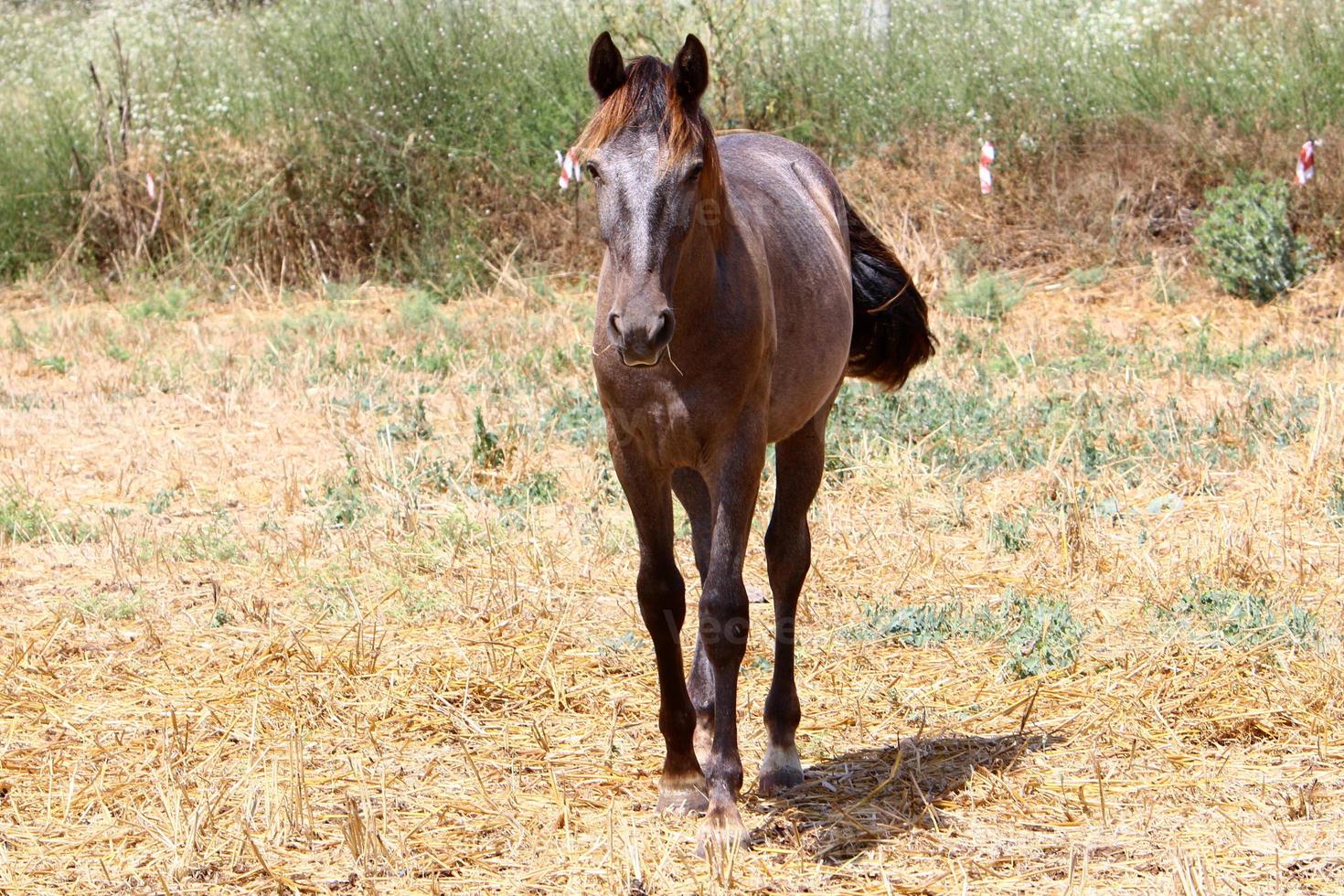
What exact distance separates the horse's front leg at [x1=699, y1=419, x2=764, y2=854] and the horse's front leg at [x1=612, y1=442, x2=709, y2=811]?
0.42ft

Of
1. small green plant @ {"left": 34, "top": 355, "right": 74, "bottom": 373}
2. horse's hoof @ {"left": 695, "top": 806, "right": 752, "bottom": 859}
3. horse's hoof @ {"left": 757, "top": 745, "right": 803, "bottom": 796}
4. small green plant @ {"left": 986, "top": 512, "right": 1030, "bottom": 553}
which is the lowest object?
small green plant @ {"left": 34, "top": 355, "right": 74, "bottom": 373}

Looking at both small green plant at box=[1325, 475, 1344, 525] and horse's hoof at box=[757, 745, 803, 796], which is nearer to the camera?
horse's hoof at box=[757, 745, 803, 796]

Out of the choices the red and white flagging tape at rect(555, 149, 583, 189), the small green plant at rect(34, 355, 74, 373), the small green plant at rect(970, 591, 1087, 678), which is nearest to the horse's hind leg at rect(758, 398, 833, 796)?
the small green plant at rect(970, 591, 1087, 678)

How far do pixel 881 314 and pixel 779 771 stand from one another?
181 cm

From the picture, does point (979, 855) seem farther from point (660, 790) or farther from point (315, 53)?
point (315, 53)

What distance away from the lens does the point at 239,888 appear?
3266 millimetres

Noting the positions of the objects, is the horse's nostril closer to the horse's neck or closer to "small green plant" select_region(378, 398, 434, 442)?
the horse's neck

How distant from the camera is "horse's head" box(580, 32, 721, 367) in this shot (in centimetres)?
318

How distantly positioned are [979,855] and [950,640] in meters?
1.50

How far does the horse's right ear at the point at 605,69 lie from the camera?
340cm

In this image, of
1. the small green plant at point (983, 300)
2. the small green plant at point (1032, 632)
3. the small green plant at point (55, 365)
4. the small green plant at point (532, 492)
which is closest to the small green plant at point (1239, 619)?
the small green plant at point (1032, 632)

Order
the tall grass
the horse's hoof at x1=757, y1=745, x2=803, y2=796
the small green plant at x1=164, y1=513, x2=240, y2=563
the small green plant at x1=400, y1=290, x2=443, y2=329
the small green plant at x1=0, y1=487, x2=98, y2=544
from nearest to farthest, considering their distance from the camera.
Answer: the horse's hoof at x1=757, y1=745, x2=803, y2=796, the small green plant at x1=164, y1=513, x2=240, y2=563, the small green plant at x1=0, y1=487, x2=98, y2=544, the small green plant at x1=400, y1=290, x2=443, y2=329, the tall grass

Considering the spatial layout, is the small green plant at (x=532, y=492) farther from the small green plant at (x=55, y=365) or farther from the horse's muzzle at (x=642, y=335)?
the small green plant at (x=55, y=365)

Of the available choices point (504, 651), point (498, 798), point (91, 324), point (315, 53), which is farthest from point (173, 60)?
point (498, 798)
